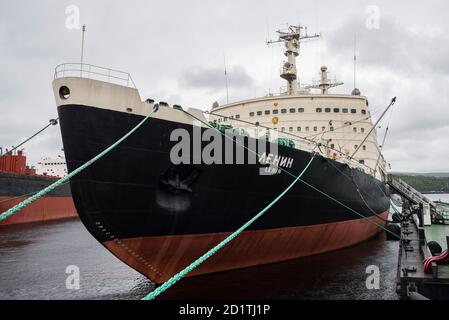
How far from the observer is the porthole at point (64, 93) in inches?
308

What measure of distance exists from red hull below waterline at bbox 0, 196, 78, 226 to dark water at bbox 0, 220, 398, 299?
10.6m

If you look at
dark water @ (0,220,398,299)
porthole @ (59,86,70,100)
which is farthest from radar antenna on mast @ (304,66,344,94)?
porthole @ (59,86,70,100)

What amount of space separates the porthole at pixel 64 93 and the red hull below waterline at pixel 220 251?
3248 millimetres

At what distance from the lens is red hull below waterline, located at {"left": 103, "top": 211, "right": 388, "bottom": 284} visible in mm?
8509

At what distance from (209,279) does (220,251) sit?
0.76 m

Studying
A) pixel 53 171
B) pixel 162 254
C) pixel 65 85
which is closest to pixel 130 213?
pixel 162 254

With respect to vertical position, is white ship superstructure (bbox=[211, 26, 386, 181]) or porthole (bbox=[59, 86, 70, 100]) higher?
white ship superstructure (bbox=[211, 26, 386, 181])

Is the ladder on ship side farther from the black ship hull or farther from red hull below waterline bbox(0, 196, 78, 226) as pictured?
red hull below waterline bbox(0, 196, 78, 226)

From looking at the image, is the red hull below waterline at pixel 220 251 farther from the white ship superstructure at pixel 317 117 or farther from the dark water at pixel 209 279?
the white ship superstructure at pixel 317 117

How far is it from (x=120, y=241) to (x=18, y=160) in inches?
1006

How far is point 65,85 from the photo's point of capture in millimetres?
7746

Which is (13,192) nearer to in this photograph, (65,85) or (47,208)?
(47,208)

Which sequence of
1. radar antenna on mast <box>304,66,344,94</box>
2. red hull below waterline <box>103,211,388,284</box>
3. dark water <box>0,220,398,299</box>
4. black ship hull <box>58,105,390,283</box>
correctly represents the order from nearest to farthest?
black ship hull <box>58,105,390,283</box> → red hull below waterline <box>103,211,388,284</box> → dark water <box>0,220,398,299</box> → radar antenna on mast <box>304,66,344,94</box>

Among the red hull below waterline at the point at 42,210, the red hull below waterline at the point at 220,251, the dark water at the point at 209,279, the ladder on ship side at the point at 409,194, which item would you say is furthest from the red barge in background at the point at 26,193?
the ladder on ship side at the point at 409,194
